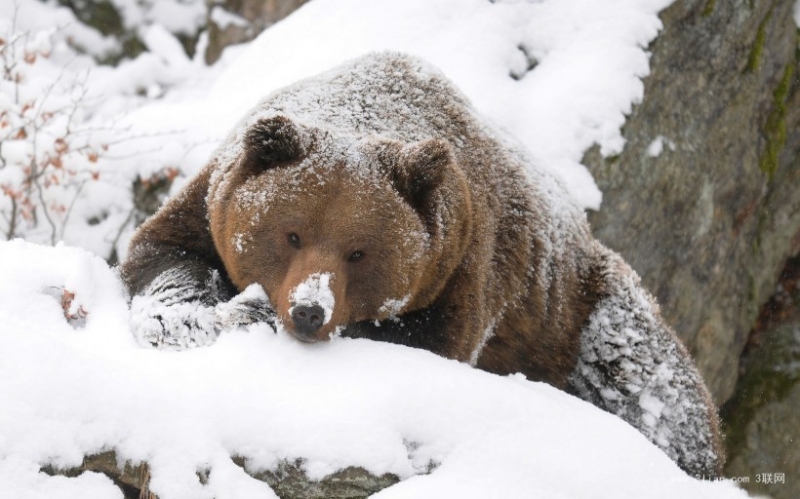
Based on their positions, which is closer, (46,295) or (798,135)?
(46,295)

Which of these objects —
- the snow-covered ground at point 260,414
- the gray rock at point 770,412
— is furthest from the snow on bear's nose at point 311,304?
the gray rock at point 770,412

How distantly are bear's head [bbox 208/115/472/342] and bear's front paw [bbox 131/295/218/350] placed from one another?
Result: 0.24 metres

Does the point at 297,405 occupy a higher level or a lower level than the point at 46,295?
higher

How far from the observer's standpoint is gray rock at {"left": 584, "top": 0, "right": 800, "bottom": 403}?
7.37 m

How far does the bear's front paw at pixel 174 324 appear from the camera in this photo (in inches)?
149

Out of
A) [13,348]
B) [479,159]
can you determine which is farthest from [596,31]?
[13,348]

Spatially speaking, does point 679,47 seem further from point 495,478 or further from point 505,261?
point 495,478

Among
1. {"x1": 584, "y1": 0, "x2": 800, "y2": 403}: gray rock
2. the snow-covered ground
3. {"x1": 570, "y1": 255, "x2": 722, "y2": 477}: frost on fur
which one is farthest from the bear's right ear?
{"x1": 584, "y1": 0, "x2": 800, "y2": 403}: gray rock

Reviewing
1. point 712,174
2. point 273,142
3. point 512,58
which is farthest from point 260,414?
point 712,174

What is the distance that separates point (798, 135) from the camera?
337 inches

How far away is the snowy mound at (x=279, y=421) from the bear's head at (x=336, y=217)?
22.0 inches

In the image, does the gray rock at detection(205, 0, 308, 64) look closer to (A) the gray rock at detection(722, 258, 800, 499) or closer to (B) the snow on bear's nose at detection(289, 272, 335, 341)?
(A) the gray rock at detection(722, 258, 800, 499)

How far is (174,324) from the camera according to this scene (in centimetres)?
386

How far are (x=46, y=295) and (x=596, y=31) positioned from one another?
5769mm
